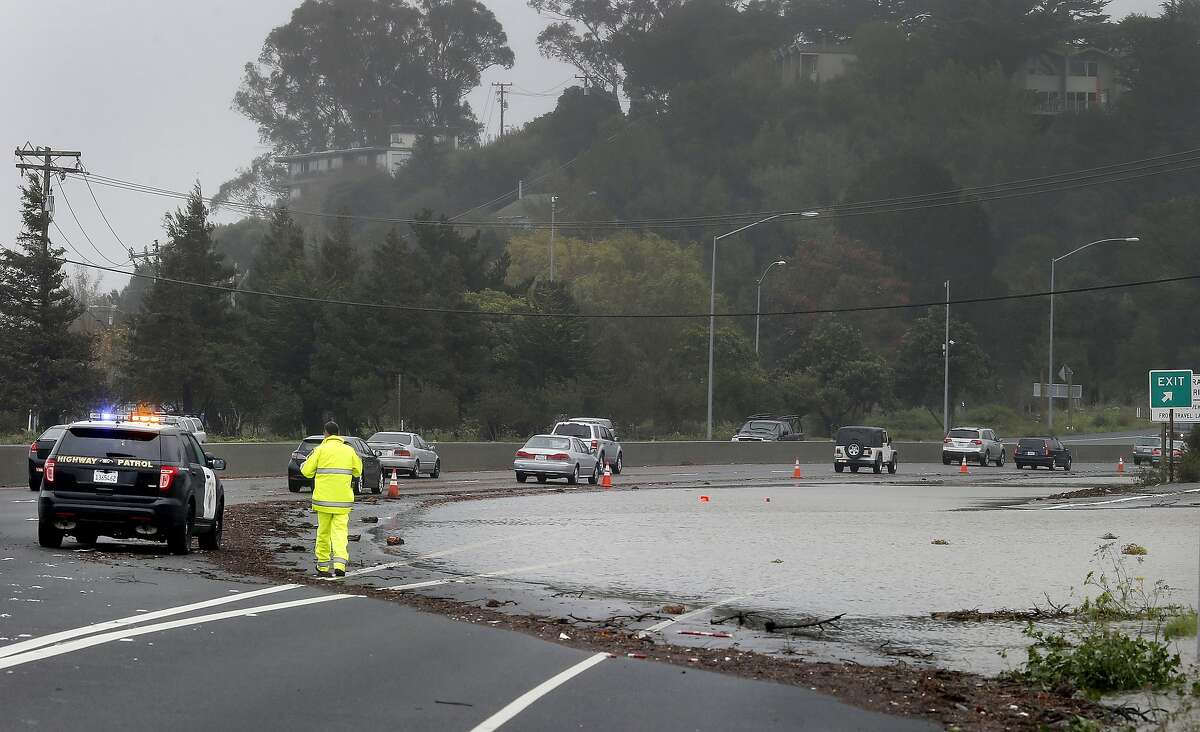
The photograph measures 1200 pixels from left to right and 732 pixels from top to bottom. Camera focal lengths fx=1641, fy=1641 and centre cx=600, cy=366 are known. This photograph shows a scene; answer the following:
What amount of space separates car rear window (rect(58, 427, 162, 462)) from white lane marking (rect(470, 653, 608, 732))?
8.15 metres

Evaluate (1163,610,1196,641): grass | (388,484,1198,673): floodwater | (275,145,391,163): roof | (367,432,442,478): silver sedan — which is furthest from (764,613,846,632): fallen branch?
(275,145,391,163): roof

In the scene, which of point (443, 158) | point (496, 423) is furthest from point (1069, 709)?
point (443, 158)

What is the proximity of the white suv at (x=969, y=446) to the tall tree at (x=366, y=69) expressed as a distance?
11186 centimetres

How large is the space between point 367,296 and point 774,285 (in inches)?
1684

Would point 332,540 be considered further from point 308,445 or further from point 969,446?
point 969,446

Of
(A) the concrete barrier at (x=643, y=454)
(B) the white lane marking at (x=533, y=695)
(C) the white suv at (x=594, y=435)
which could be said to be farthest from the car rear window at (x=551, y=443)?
(B) the white lane marking at (x=533, y=695)

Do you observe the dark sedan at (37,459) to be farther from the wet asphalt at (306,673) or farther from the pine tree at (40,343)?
the pine tree at (40,343)

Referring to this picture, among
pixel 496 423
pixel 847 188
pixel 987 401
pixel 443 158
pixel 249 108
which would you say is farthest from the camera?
pixel 249 108

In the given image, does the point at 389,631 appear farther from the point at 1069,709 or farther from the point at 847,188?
the point at 847,188

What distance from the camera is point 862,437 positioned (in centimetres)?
5869

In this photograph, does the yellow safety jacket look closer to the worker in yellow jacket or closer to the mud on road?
the worker in yellow jacket

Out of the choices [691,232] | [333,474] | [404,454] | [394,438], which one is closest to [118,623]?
[333,474]

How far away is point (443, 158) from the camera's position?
16438 cm

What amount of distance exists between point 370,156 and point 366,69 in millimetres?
9142
